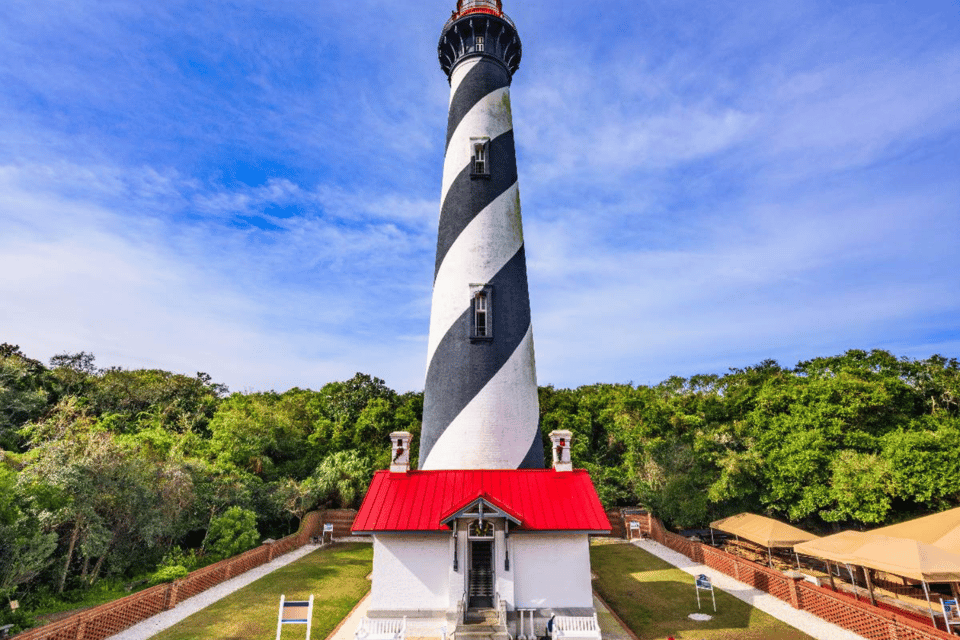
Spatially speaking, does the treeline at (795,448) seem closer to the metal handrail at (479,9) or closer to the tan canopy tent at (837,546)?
the tan canopy tent at (837,546)

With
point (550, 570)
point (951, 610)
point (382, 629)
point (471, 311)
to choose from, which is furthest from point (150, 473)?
point (951, 610)

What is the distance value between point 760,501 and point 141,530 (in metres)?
24.5

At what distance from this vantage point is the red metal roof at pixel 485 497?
11.6 m

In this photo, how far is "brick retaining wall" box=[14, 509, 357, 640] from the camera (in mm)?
10211

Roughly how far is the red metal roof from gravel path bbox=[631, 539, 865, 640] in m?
5.50

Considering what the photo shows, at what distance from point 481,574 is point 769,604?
8.41 metres

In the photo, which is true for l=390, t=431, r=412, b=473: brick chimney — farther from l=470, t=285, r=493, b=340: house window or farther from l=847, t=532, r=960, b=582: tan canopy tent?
l=847, t=532, r=960, b=582: tan canopy tent

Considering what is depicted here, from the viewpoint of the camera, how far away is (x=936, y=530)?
13984mm

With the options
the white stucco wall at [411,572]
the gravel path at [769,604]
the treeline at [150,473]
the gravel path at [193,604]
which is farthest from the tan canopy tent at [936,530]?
the treeline at [150,473]

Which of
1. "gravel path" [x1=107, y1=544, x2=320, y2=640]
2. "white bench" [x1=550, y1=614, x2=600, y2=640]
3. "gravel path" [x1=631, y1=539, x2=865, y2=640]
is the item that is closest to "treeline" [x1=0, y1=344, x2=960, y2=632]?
"gravel path" [x1=107, y1=544, x2=320, y2=640]

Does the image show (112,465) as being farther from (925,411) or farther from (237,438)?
(925,411)

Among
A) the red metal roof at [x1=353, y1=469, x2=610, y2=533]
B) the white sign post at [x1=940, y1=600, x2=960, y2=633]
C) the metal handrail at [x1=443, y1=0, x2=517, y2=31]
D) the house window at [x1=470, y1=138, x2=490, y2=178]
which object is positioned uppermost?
the metal handrail at [x1=443, y1=0, x2=517, y2=31]

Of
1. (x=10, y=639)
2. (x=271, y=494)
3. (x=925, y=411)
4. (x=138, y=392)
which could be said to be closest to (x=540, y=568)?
(x=10, y=639)

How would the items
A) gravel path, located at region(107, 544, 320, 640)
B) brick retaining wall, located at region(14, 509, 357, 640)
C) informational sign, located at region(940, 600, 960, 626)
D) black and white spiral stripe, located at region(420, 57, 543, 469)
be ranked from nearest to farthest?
brick retaining wall, located at region(14, 509, 357, 640), informational sign, located at region(940, 600, 960, 626), gravel path, located at region(107, 544, 320, 640), black and white spiral stripe, located at region(420, 57, 543, 469)
